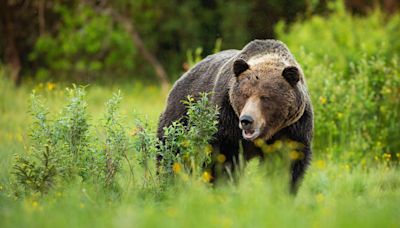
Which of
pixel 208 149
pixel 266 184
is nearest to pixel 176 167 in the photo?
pixel 208 149

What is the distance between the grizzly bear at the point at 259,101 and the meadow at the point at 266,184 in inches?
10.5

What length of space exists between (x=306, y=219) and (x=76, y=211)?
1.43 meters

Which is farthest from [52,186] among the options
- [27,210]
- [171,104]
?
[171,104]

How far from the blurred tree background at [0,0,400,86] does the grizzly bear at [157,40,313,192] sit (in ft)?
33.7

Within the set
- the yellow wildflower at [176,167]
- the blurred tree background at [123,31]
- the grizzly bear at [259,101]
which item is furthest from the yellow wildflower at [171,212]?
the blurred tree background at [123,31]

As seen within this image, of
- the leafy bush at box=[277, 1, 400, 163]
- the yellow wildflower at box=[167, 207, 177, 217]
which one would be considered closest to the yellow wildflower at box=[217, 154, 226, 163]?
the yellow wildflower at box=[167, 207, 177, 217]

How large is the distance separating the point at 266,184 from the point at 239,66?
1169 millimetres

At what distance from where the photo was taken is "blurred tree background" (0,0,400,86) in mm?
17234

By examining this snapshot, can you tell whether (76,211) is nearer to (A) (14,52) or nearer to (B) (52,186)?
(B) (52,186)

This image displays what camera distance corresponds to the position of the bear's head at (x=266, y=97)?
18.5ft

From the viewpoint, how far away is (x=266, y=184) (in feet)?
17.0

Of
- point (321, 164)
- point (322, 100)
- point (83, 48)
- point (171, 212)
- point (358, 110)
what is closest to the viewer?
point (171, 212)

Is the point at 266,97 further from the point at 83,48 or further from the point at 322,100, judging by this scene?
the point at 83,48

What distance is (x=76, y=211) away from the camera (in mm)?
4395
